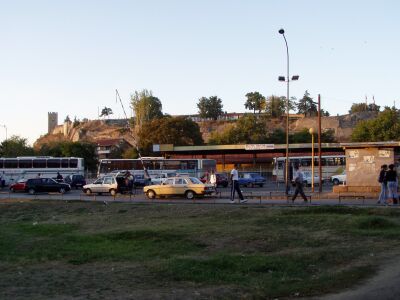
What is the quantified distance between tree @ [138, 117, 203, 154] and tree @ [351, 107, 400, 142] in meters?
29.2

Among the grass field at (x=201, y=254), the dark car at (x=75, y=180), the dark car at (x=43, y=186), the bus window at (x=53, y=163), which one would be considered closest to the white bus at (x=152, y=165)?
the bus window at (x=53, y=163)

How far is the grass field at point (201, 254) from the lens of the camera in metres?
10.3

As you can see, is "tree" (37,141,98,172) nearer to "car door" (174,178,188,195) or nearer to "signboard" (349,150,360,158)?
"car door" (174,178,188,195)

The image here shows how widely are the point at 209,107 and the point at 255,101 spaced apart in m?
17.0

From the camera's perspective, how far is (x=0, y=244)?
17.3 m

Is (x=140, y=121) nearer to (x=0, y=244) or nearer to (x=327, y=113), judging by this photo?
(x=327, y=113)

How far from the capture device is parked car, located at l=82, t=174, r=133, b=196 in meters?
39.4

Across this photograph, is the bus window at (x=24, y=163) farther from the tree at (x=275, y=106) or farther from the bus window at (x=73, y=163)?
the tree at (x=275, y=106)

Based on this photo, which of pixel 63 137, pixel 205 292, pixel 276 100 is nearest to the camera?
pixel 205 292

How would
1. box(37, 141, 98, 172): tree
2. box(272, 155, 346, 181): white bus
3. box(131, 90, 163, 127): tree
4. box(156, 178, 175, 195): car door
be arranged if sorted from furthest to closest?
box(131, 90, 163, 127): tree
box(37, 141, 98, 172): tree
box(272, 155, 346, 181): white bus
box(156, 178, 175, 195): car door

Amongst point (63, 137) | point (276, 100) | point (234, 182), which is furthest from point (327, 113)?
point (234, 182)

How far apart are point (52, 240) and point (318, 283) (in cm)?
1028

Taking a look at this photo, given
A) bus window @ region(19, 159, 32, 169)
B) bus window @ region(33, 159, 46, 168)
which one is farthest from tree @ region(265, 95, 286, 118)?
bus window @ region(19, 159, 32, 169)

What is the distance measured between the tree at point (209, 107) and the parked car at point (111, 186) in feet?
406
